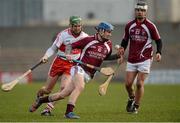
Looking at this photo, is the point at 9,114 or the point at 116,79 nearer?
the point at 9,114

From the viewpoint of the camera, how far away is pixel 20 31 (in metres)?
53.2

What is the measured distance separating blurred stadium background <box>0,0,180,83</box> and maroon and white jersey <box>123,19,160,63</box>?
95.0ft

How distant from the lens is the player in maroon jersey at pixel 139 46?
19219 millimetres

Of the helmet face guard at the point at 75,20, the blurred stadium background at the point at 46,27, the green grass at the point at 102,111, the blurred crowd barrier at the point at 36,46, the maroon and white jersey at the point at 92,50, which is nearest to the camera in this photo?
the green grass at the point at 102,111

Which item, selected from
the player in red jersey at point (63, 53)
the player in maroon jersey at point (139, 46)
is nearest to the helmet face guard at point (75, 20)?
the player in red jersey at point (63, 53)

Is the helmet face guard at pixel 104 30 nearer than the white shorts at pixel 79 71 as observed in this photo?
Result: No

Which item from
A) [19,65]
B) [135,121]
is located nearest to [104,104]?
[135,121]

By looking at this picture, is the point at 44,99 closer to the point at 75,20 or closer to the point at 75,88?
the point at 75,88

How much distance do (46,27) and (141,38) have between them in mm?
34582

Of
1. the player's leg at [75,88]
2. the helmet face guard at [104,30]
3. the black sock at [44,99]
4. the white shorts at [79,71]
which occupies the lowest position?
the black sock at [44,99]

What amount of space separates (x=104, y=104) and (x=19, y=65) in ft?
92.8

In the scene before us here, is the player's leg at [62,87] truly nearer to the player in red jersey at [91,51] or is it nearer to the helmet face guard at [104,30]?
the player in red jersey at [91,51]

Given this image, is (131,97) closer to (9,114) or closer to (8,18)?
(9,114)

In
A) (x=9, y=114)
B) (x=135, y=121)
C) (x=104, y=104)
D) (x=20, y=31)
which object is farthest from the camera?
(x=20, y=31)
